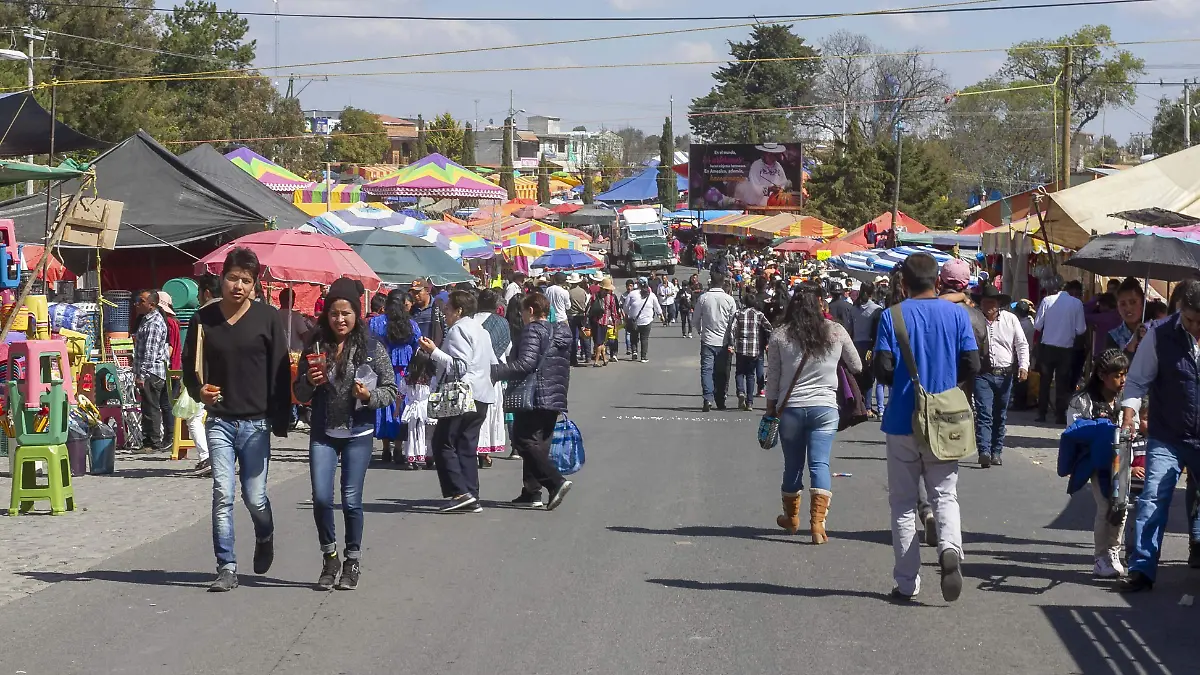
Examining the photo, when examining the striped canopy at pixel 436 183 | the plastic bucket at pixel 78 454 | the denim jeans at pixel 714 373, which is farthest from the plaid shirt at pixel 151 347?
the striped canopy at pixel 436 183

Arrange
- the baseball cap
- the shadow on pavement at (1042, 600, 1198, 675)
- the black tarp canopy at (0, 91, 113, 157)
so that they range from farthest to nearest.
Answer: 1. the black tarp canopy at (0, 91, 113, 157)
2. the baseball cap
3. the shadow on pavement at (1042, 600, 1198, 675)

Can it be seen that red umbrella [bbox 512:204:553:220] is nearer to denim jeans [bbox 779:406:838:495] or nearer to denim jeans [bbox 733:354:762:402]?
denim jeans [bbox 733:354:762:402]

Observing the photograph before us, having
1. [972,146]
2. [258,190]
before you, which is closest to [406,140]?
[972,146]

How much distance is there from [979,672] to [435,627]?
2575mm

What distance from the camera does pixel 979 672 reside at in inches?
243

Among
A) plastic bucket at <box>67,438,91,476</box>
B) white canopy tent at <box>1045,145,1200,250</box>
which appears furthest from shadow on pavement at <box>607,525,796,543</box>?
white canopy tent at <box>1045,145,1200,250</box>

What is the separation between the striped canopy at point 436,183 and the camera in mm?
29344

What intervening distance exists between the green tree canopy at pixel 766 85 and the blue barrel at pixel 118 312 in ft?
261

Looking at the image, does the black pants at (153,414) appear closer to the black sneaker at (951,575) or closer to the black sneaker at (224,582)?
the black sneaker at (224,582)

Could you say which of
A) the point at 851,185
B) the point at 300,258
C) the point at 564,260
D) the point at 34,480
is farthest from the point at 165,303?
the point at 851,185

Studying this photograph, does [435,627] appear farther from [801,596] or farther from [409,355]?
[409,355]

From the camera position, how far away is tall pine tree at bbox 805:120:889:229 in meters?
70.1

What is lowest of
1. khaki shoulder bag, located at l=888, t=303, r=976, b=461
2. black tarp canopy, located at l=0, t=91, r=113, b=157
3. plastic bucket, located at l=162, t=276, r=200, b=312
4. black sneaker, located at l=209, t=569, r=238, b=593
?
black sneaker, located at l=209, t=569, r=238, b=593

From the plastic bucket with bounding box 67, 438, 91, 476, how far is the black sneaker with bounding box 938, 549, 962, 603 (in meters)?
8.62
